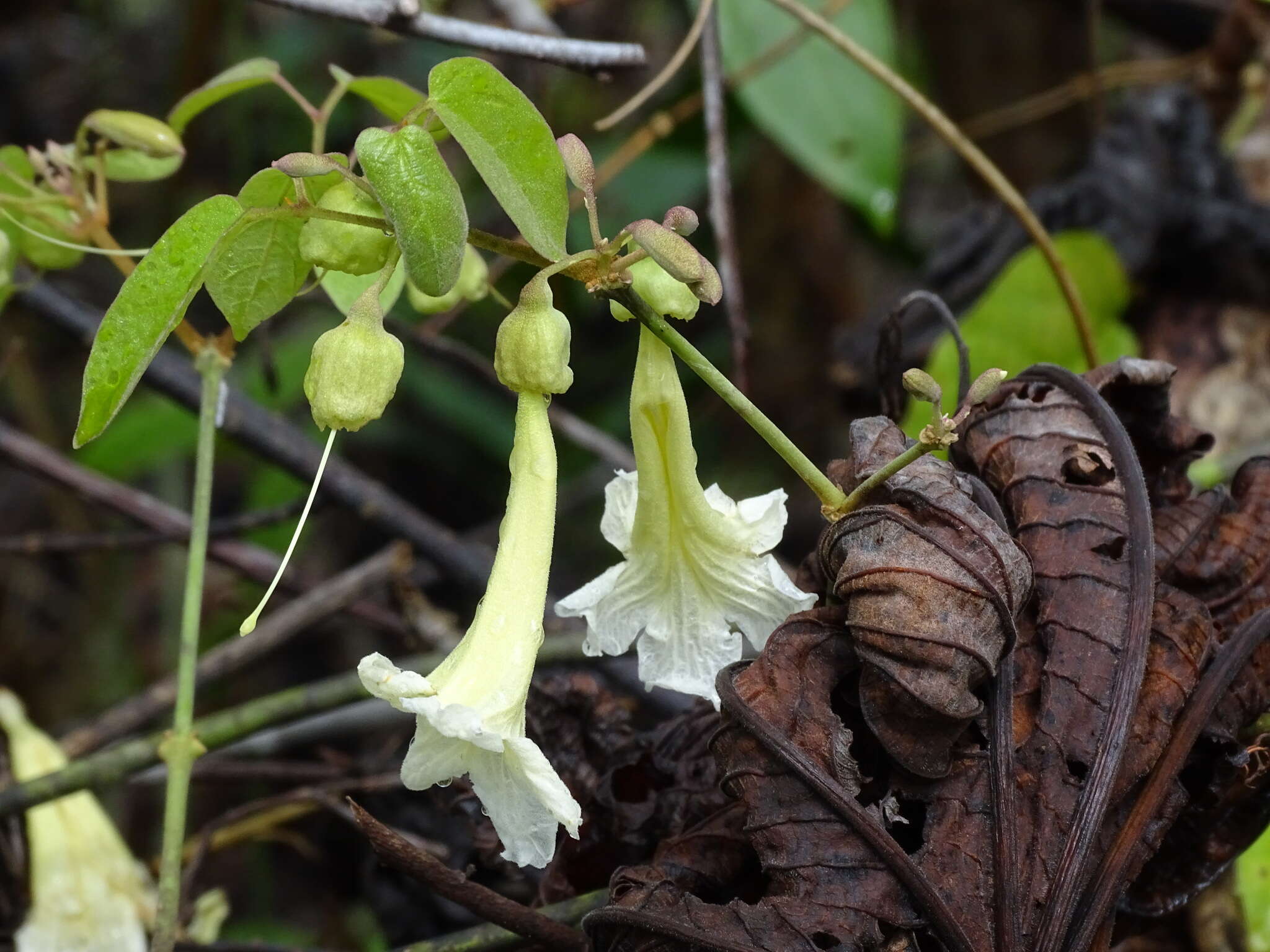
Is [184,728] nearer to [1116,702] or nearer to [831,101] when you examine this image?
[1116,702]

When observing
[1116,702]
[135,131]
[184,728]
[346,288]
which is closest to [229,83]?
[135,131]

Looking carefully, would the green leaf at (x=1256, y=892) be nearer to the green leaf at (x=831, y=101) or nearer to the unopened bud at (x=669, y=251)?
the unopened bud at (x=669, y=251)

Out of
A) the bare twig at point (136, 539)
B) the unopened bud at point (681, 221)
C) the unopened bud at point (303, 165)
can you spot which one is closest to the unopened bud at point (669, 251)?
the unopened bud at point (681, 221)

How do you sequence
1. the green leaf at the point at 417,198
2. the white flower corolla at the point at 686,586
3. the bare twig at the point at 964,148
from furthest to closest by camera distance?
1. the bare twig at the point at 964,148
2. the white flower corolla at the point at 686,586
3. the green leaf at the point at 417,198

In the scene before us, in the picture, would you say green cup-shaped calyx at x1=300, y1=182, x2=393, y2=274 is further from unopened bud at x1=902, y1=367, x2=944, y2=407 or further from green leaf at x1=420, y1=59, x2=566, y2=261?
unopened bud at x1=902, y1=367, x2=944, y2=407

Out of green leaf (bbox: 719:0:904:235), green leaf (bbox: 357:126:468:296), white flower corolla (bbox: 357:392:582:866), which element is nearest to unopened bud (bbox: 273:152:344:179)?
green leaf (bbox: 357:126:468:296)

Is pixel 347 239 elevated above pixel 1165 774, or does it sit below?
above

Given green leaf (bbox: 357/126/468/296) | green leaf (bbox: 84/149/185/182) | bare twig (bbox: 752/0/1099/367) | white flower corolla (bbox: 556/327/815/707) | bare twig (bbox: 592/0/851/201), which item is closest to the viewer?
green leaf (bbox: 357/126/468/296)
